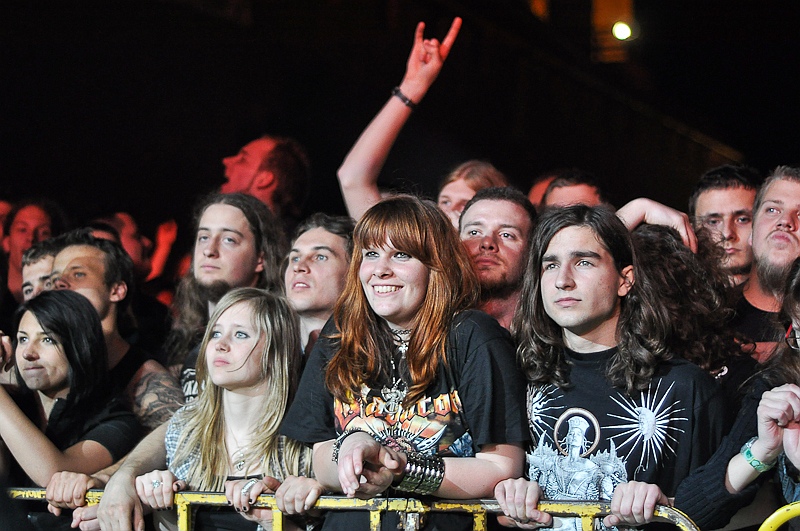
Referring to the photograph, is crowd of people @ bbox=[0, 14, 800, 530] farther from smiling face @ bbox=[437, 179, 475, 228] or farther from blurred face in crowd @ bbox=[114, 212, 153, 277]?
blurred face in crowd @ bbox=[114, 212, 153, 277]

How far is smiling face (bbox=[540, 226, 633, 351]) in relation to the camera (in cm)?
Answer: 313

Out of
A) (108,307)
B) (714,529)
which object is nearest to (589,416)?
(714,529)

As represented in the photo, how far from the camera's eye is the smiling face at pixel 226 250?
467 centimetres

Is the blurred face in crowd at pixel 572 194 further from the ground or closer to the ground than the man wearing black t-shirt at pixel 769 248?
further from the ground

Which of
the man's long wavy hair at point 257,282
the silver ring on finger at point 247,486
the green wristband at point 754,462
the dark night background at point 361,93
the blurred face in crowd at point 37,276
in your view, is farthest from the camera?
the dark night background at point 361,93

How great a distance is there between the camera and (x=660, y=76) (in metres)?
5.57

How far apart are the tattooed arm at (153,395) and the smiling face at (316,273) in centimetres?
67

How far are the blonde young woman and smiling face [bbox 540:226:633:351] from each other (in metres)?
1.06

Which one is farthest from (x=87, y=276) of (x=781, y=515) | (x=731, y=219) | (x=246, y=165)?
(x=781, y=515)

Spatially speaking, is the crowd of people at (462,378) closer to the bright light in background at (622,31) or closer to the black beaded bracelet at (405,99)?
the black beaded bracelet at (405,99)

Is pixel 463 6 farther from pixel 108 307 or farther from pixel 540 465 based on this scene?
pixel 540 465

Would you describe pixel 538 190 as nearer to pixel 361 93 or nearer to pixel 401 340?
pixel 361 93

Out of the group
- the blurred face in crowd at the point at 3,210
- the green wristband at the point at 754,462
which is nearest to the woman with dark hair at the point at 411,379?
the green wristband at the point at 754,462

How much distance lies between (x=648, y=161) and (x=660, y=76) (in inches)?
20.5
